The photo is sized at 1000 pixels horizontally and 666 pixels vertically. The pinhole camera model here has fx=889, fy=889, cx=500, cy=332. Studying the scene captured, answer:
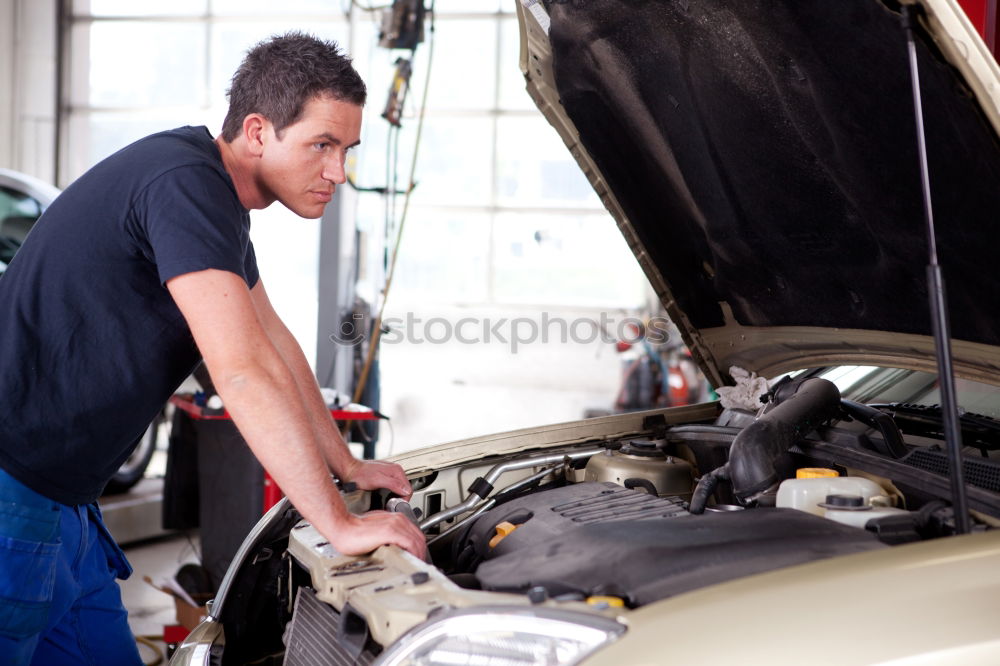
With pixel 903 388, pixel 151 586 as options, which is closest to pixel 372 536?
pixel 903 388

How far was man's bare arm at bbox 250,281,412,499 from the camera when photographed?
6.41 feet

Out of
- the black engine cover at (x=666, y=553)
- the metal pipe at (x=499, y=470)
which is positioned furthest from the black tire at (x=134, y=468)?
the black engine cover at (x=666, y=553)

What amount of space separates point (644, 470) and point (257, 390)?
1.04 metres

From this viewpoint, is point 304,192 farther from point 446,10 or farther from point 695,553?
point 446,10

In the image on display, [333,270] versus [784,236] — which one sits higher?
[784,236]

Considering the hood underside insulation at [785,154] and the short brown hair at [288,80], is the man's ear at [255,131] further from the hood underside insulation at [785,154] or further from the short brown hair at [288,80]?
the hood underside insulation at [785,154]

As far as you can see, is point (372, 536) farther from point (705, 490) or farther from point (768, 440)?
point (768, 440)

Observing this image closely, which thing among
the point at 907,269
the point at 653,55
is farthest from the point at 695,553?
the point at 653,55

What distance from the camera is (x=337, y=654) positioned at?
1.50m

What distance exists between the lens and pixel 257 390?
1443mm

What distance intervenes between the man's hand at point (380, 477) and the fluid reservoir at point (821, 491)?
79cm

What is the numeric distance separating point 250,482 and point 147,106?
8473mm

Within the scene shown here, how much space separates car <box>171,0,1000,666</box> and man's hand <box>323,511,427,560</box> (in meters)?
0.03
